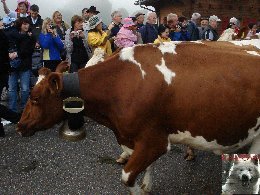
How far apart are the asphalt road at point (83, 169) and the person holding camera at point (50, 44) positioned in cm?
183

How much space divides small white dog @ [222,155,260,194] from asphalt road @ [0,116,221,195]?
1999mm

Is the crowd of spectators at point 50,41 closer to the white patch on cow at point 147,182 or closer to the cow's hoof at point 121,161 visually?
the cow's hoof at point 121,161

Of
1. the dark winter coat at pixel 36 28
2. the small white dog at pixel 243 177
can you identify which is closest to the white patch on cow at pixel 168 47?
the small white dog at pixel 243 177

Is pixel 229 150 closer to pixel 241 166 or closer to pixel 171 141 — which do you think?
pixel 171 141

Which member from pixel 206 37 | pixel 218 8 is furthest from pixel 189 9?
pixel 206 37

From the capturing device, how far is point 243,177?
8.05ft

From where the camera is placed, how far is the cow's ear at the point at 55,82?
12.6 ft

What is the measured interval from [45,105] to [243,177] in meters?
2.21

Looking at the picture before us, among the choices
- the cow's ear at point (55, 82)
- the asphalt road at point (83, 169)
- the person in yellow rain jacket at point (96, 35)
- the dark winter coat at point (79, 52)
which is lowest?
the asphalt road at point (83, 169)

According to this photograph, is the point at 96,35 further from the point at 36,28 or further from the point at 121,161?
the point at 121,161

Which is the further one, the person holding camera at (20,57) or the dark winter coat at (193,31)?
the dark winter coat at (193,31)

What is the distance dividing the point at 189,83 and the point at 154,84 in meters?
0.32

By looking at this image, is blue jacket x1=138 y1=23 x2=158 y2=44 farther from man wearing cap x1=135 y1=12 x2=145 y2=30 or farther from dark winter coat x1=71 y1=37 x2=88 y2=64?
dark winter coat x1=71 y1=37 x2=88 y2=64

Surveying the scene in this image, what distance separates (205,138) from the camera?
3.87 m
